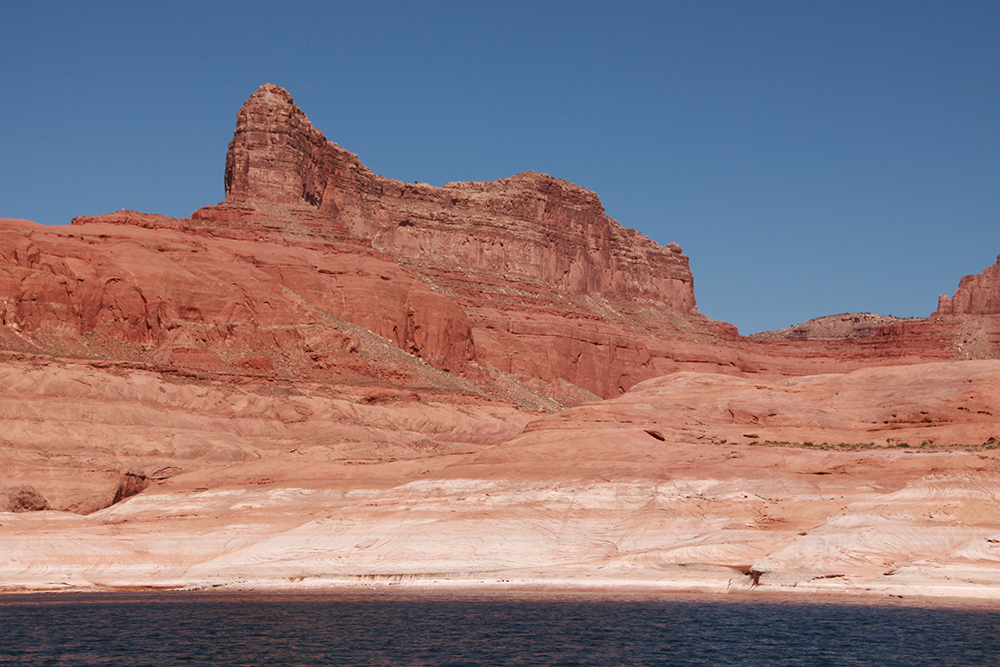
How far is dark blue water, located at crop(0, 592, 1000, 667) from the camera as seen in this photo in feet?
83.6

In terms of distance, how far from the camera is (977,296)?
158625mm

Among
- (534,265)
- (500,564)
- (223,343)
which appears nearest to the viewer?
(500,564)

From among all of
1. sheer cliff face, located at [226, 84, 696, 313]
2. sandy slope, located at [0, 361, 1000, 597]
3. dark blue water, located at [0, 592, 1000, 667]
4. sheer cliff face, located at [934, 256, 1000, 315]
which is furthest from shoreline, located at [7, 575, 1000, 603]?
sheer cliff face, located at [934, 256, 1000, 315]

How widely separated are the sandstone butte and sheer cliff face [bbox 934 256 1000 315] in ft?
158

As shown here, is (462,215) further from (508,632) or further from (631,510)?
(508,632)

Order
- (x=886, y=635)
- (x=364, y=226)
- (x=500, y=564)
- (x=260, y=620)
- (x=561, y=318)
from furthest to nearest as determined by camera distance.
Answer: (x=364, y=226), (x=561, y=318), (x=500, y=564), (x=260, y=620), (x=886, y=635)

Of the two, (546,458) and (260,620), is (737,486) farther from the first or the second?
(260,620)

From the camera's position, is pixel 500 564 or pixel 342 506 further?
pixel 342 506

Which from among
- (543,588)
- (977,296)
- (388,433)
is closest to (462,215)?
(977,296)

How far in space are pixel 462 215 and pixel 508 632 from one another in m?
124

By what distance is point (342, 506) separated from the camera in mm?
45625

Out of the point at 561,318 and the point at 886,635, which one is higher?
the point at 561,318

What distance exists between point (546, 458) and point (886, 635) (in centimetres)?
1987

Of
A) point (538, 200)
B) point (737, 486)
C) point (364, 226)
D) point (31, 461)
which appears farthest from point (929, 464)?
point (538, 200)
